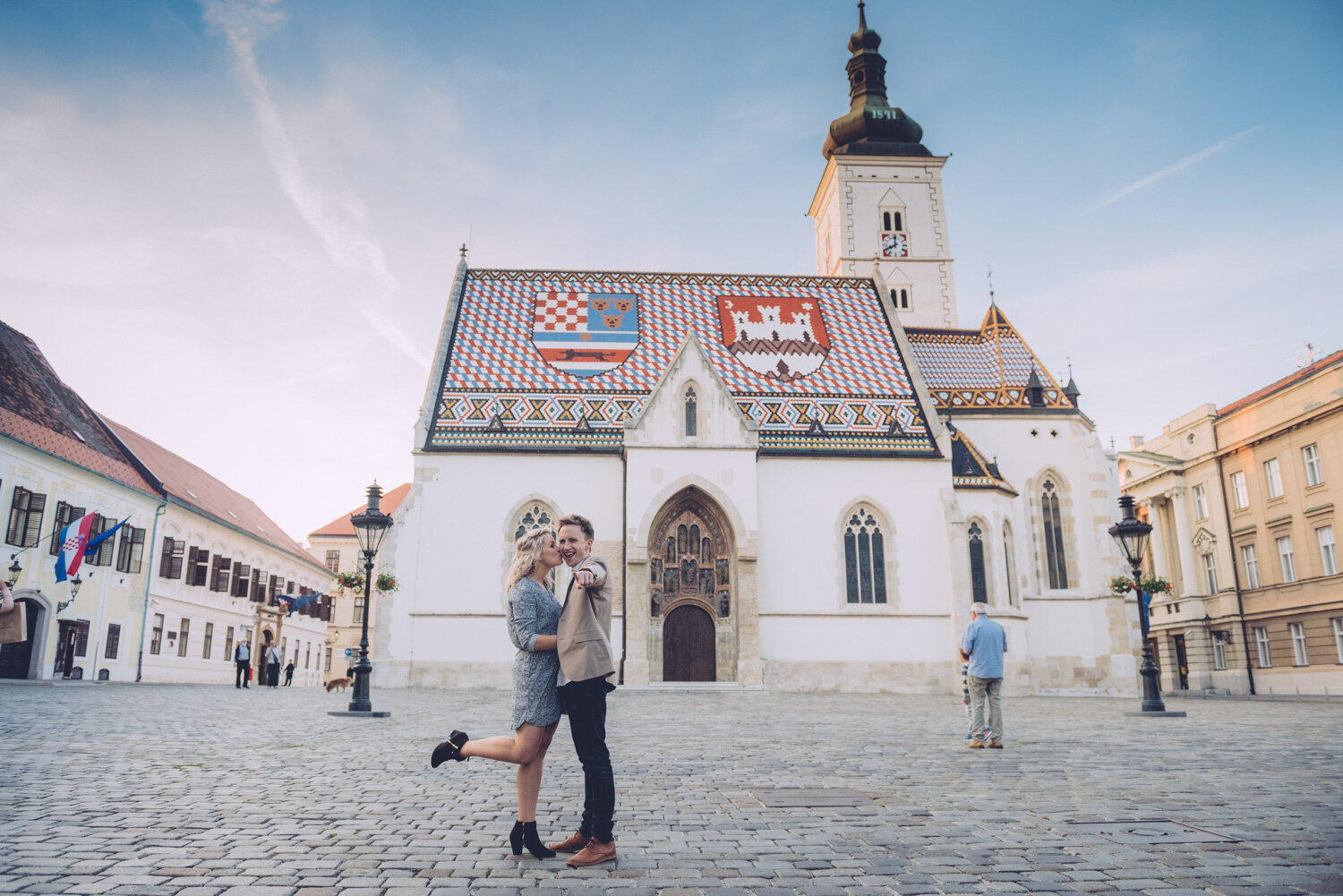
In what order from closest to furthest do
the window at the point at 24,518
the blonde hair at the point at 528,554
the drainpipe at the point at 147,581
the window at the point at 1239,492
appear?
the blonde hair at the point at 528,554
the window at the point at 24,518
the drainpipe at the point at 147,581
the window at the point at 1239,492

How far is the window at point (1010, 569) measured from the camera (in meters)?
30.0

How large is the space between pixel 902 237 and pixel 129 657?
36.7m

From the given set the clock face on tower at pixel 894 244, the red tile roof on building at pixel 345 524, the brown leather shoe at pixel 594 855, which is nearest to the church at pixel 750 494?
the clock face on tower at pixel 894 244

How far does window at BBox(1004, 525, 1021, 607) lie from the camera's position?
30.0 meters

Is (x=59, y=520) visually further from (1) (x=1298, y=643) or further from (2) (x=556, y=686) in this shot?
(1) (x=1298, y=643)

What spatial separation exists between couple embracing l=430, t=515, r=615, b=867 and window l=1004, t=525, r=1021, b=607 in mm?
26760

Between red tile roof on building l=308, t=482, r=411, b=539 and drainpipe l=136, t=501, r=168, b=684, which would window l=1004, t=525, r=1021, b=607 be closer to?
drainpipe l=136, t=501, r=168, b=684

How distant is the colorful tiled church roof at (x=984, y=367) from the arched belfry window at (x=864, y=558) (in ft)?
23.0

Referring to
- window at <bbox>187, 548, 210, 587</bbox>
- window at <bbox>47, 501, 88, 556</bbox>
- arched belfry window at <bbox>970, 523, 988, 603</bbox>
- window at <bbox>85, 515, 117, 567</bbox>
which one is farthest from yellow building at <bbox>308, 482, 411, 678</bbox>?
arched belfry window at <bbox>970, 523, 988, 603</bbox>

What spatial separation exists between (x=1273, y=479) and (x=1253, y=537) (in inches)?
104

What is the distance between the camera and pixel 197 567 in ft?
123

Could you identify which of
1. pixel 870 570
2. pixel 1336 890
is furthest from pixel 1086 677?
pixel 1336 890

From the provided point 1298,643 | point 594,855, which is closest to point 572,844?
point 594,855

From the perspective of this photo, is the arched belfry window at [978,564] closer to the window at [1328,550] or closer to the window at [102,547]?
the window at [1328,550]
